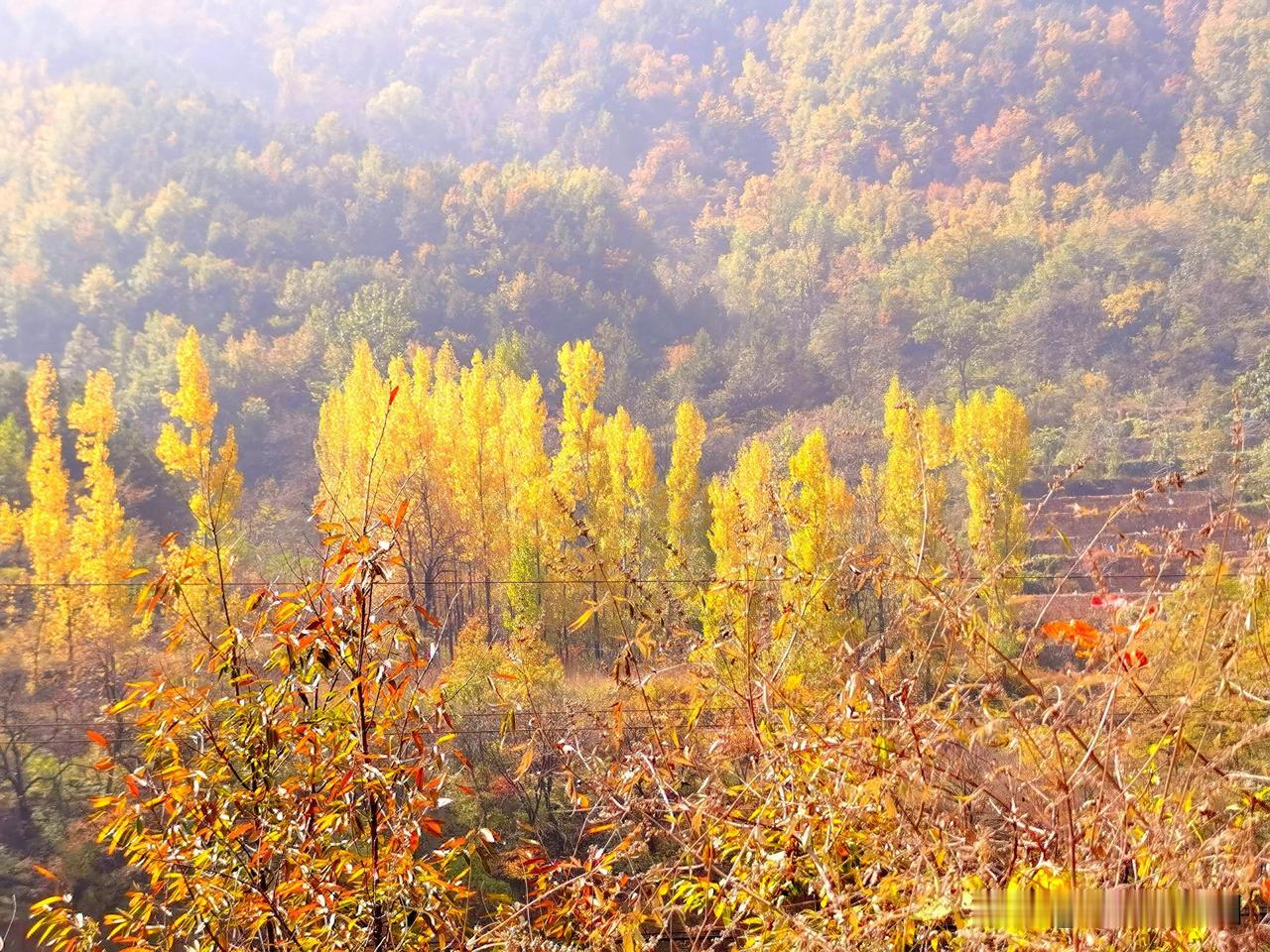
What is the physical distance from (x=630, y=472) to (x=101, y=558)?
957 centimetres

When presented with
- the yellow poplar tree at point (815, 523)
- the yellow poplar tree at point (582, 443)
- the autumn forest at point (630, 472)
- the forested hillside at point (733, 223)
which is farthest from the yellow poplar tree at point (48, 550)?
the yellow poplar tree at point (815, 523)

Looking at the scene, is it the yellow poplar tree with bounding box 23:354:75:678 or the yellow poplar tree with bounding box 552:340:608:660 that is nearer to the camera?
the yellow poplar tree with bounding box 23:354:75:678

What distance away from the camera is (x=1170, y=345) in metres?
37.1

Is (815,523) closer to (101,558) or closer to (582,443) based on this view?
(101,558)

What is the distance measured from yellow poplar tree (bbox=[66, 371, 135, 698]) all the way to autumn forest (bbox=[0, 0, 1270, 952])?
0.38 ft

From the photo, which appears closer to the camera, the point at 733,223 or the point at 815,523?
the point at 815,523

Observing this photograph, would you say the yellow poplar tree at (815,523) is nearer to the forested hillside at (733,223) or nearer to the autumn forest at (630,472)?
the autumn forest at (630,472)

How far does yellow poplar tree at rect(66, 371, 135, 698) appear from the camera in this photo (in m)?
13.1

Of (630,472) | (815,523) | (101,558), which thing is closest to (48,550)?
(101,558)

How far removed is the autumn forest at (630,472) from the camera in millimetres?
1502

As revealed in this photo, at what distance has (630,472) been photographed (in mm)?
20406

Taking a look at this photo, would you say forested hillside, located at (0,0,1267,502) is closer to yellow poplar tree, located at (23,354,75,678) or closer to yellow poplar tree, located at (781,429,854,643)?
yellow poplar tree, located at (23,354,75,678)

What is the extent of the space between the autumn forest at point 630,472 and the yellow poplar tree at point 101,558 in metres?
0.11

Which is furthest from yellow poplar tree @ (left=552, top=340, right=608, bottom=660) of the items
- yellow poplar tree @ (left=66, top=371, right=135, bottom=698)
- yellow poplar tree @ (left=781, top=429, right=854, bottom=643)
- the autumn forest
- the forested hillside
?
the forested hillside
